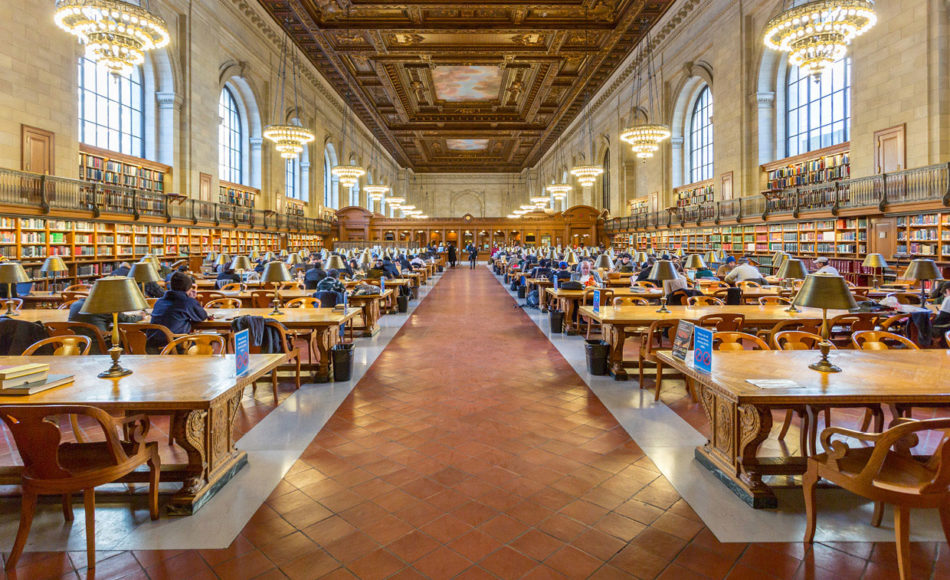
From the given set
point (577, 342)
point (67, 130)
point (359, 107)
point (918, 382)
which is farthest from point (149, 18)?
point (359, 107)

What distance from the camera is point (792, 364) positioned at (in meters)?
3.10

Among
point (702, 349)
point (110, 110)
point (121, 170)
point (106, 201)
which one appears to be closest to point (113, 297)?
point (702, 349)

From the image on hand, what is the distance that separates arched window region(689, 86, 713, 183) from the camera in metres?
19.1

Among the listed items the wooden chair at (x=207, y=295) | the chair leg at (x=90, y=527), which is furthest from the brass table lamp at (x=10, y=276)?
the chair leg at (x=90, y=527)

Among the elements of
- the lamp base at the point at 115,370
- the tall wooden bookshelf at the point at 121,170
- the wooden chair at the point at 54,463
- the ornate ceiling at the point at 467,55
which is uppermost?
the ornate ceiling at the point at 467,55

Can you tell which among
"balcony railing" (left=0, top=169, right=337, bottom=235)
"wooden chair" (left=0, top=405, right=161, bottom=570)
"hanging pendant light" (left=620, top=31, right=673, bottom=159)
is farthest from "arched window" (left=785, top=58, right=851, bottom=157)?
"balcony railing" (left=0, top=169, right=337, bottom=235)

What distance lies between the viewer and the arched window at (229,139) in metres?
18.2

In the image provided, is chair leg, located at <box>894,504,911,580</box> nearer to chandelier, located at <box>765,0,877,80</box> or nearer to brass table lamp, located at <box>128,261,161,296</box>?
brass table lamp, located at <box>128,261,161,296</box>

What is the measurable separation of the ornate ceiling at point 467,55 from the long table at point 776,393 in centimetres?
1383

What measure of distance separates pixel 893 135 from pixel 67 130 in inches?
704

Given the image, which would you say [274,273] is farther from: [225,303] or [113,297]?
[113,297]

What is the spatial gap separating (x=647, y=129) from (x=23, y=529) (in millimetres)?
15345

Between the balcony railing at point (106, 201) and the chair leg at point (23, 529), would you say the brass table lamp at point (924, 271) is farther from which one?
the balcony railing at point (106, 201)

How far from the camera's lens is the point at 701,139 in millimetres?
19828
